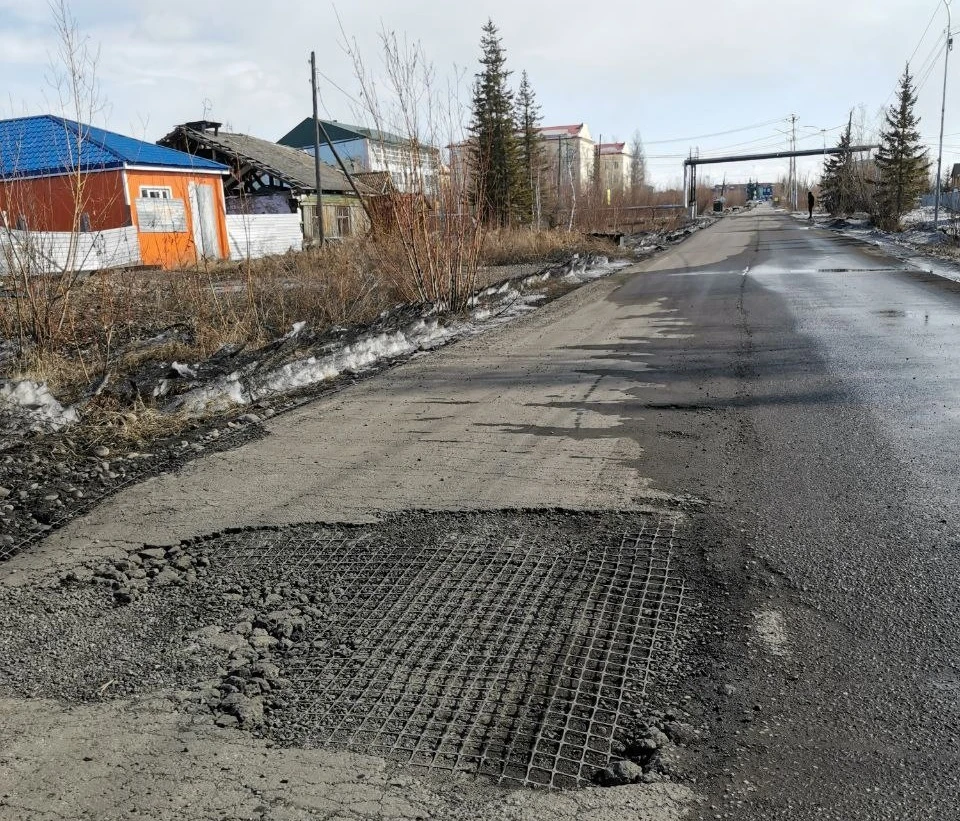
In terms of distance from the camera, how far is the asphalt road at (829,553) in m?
2.22

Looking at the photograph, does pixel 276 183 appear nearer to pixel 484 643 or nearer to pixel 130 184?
pixel 130 184

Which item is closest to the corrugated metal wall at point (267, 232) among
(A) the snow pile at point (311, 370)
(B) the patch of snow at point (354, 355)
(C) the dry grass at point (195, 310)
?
(C) the dry grass at point (195, 310)

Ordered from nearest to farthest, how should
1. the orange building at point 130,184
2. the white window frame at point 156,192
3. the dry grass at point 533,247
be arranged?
the orange building at point 130,184 → the dry grass at point 533,247 → the white window frame at point 156,192

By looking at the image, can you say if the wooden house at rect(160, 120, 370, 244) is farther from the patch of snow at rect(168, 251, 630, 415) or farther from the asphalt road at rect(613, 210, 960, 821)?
the asphalt road at rect(613, 210, 960, 821)

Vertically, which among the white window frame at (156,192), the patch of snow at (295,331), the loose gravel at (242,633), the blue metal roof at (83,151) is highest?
the blue metal roof at (83,151)

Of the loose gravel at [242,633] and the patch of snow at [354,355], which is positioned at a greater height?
the patch of snow at [354,355]

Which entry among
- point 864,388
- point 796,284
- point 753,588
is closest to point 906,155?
point 796,284

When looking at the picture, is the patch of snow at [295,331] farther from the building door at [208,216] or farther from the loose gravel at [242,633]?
the building door at [208,216]

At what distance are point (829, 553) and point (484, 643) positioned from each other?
1.70 meters

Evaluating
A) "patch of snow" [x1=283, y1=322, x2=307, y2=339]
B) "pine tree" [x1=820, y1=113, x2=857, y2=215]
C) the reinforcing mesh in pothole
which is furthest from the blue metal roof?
"pine tree" [x1=820, y1=113, x2=857, y2=215]

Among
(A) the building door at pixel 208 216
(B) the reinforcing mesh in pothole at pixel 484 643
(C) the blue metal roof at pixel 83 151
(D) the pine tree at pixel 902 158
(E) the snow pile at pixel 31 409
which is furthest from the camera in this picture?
(D) the pine tree at pixel 902 158

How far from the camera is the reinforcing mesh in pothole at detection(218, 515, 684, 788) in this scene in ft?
7.90

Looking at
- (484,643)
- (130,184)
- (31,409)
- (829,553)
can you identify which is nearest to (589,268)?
(130,184)

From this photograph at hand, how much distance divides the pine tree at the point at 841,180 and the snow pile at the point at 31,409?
5702 centimetres
